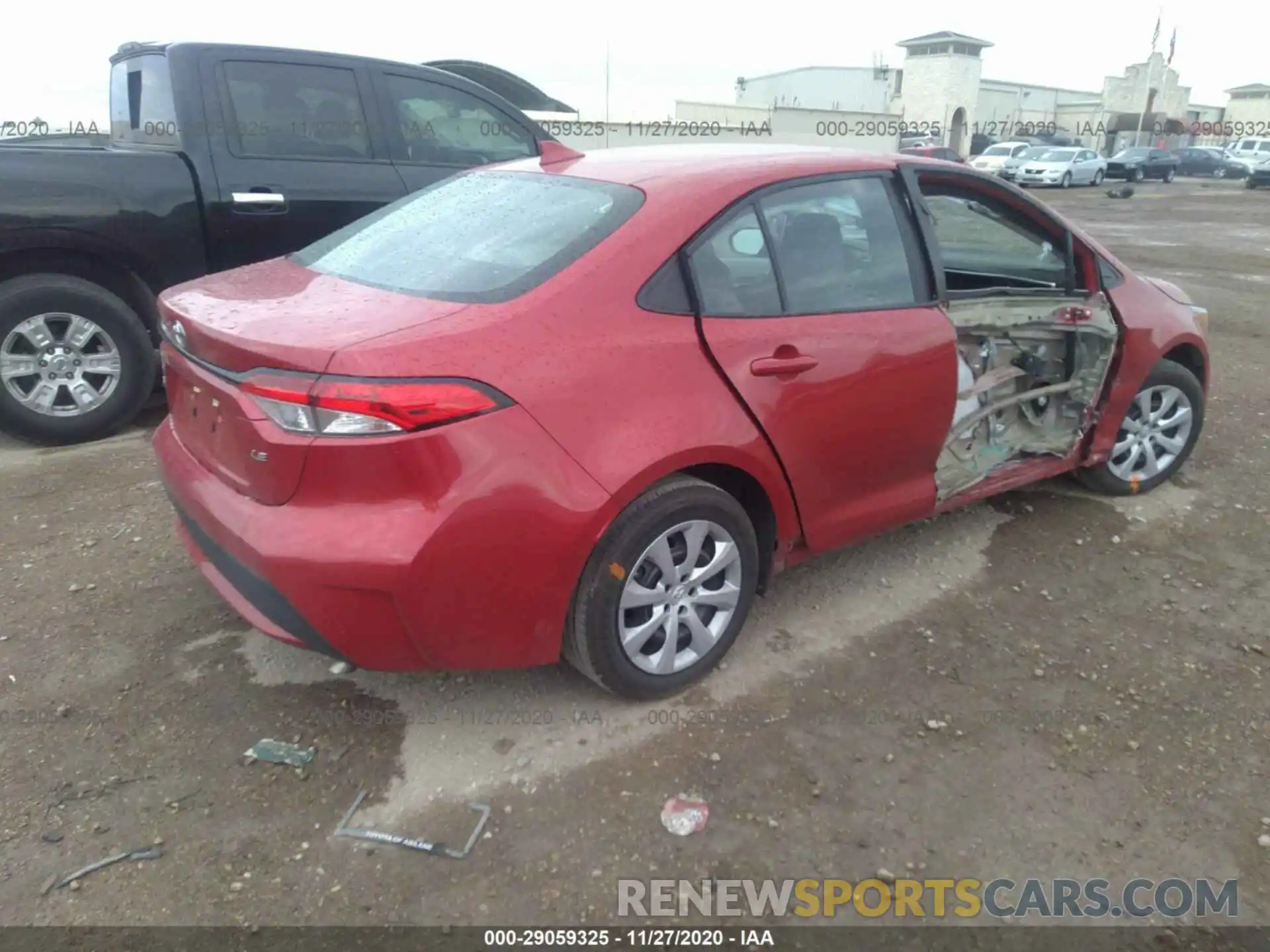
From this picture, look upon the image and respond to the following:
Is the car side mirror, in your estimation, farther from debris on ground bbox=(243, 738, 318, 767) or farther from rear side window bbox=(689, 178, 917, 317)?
debris on ground bbox=(243, 738, 318, 767)

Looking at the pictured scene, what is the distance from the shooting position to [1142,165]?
35.8m

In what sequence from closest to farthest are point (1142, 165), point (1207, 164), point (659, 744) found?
point (659, 744) → point (1142, 165) → point (1207, 164)

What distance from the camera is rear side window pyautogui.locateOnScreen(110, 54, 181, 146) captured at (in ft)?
16.4

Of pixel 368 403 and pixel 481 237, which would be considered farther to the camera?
pixel 481 237

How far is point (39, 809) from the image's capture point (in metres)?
2.45

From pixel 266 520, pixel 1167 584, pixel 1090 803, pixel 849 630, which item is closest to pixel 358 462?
pixel 266 520

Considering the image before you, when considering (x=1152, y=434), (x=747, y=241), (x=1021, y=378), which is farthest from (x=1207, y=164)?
(x=747, y=241)

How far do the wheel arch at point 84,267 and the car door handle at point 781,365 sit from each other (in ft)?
9.98

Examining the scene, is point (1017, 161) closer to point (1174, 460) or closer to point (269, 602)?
point (1174, 460)

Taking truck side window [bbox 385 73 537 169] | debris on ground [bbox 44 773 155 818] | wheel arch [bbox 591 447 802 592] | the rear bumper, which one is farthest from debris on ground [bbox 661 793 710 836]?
truck side window [bbox 385 73 537 169]

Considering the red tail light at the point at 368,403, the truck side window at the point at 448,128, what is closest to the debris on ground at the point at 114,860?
the red tail light at the point at 368,403

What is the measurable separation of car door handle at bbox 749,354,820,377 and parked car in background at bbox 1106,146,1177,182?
3810 cm

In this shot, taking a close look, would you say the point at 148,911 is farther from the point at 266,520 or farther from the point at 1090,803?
the point at 1090,803

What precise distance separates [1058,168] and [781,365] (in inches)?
1326
